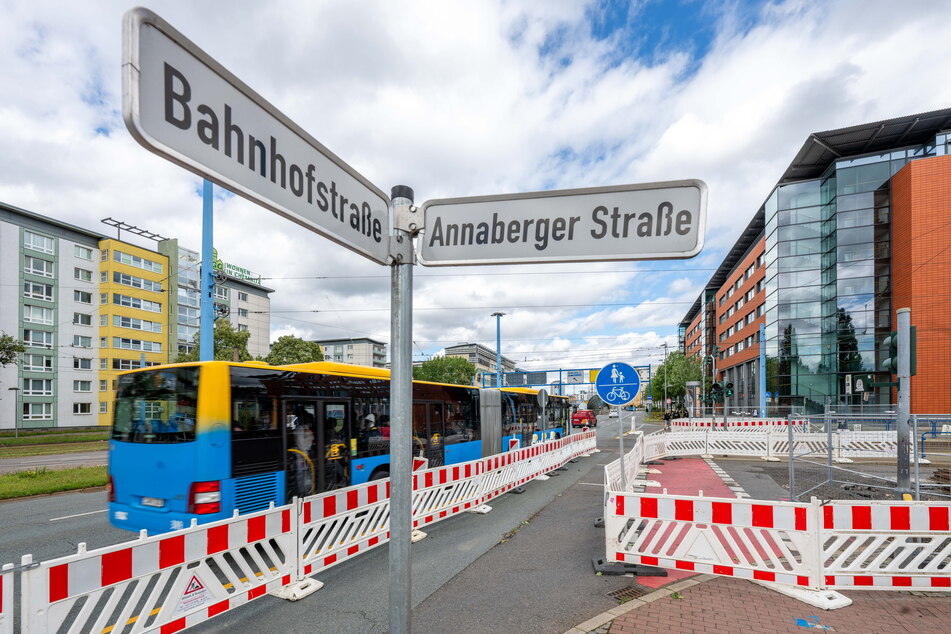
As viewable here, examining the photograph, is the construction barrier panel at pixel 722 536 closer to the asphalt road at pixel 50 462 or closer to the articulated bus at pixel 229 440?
the articulated bus at pixel 229 440

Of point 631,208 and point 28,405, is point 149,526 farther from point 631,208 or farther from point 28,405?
point 28,405

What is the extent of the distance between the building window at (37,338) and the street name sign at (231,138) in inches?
2166

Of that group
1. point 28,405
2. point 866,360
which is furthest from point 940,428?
point 28,405

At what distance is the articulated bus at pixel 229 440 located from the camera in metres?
6.71

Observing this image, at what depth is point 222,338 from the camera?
35.8 meters

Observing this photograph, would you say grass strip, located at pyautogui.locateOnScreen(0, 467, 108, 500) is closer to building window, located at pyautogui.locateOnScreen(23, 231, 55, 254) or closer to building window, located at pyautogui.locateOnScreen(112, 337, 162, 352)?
building window, located at pyautogui.locateOnScreen(23, 231, 55, 254)

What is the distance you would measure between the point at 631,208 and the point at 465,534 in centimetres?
725

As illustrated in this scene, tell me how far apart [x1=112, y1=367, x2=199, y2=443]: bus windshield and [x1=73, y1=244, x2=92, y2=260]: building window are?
50459 millimetres

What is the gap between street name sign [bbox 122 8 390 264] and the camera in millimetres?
1238

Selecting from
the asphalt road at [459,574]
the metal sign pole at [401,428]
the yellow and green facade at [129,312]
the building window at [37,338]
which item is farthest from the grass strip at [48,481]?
the building window at [37,338]

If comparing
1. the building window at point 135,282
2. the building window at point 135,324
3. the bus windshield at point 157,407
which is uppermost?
the building window at point 135,282

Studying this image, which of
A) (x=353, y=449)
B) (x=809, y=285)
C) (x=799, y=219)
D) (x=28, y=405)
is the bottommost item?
(x=28, y=405)

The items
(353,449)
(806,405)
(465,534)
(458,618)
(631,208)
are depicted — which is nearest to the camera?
(631,208)

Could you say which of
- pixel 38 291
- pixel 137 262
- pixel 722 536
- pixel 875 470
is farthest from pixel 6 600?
pixel 137 262
